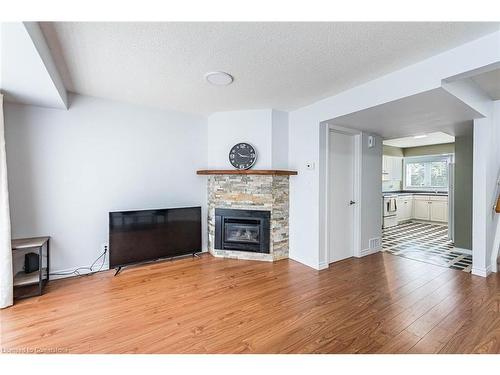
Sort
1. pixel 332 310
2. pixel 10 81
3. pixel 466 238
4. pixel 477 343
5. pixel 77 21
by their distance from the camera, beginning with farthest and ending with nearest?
pixel 466 238 < pixel 332 310 < pixel 10 81 < pixel 477 343 < pixel 77 21

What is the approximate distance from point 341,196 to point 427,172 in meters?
5.28

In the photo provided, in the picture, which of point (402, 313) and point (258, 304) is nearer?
point (402, 313)

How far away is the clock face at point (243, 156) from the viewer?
346 centimetres

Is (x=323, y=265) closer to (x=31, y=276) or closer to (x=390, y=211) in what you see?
(x=31, y=276)

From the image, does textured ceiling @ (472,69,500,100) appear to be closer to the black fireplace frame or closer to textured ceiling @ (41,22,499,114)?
textured ceiling @ (41,22,499,114)

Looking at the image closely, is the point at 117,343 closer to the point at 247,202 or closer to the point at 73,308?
the point at 73,308

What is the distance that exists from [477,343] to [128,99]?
4216mm

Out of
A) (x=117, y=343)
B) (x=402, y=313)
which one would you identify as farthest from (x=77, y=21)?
(x=402, y=313)

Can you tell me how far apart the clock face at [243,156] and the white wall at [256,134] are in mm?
85

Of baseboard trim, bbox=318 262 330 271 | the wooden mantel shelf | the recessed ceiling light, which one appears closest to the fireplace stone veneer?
the wooden mantel shelf

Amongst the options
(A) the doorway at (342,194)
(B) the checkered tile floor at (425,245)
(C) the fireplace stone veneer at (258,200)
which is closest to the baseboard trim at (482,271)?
(B) the checkered tile floor at (425,245)

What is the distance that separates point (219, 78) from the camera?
2336 mm

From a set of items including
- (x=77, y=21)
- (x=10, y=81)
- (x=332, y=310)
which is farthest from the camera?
(x=332, y=310)

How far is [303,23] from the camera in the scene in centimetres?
153
